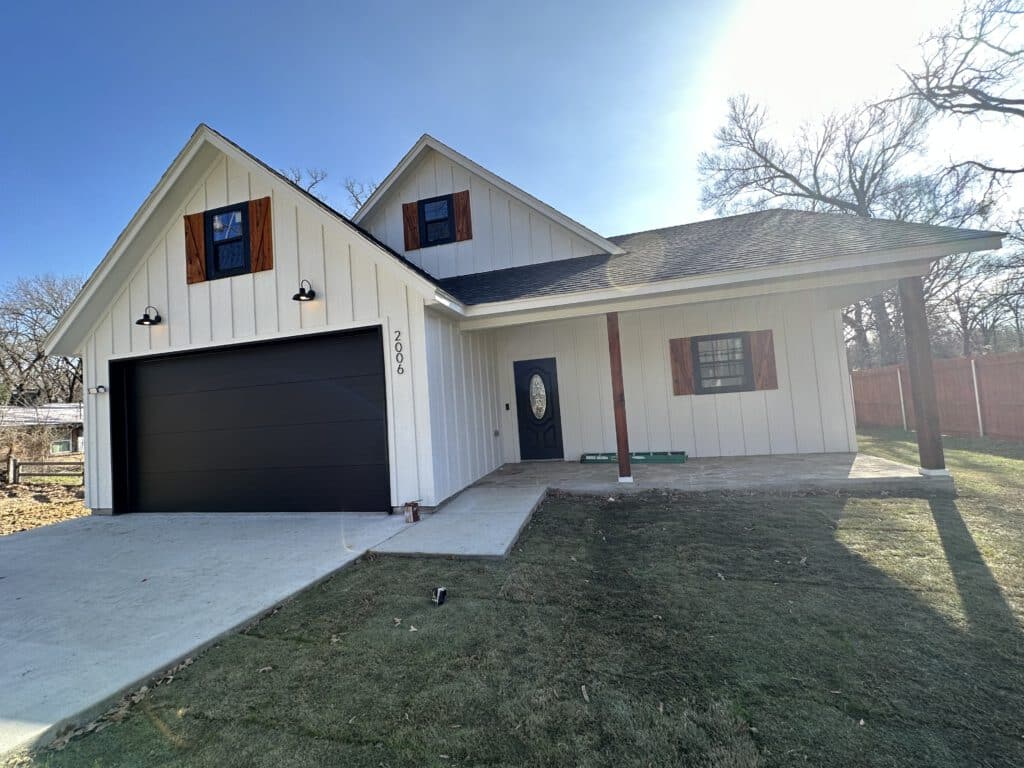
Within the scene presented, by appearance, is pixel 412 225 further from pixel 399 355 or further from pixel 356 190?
pixel 356 190

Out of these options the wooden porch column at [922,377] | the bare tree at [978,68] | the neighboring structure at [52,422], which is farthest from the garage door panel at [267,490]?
the bare tree at [978,68]

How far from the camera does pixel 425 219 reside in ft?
28.5

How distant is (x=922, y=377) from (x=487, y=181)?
7.21 metres

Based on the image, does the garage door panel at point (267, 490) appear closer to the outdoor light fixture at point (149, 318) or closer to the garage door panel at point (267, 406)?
the garage door panel at point (267, 406)

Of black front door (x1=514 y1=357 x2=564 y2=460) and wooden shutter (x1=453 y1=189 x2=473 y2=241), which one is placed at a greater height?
wooden shutter (x1=453 y1=189 x2=473 y2=241)

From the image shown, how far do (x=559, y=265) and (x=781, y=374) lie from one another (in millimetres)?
4342

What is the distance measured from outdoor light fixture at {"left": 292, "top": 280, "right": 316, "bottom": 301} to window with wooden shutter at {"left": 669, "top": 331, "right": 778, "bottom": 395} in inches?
237

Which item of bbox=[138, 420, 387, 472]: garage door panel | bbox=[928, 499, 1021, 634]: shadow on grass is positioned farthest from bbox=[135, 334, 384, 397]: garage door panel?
bbox=[928, 499, 1021, 634]: shadow on grass

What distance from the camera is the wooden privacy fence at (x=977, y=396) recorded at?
26.0 ft

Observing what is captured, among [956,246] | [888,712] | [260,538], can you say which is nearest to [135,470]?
[260,538]

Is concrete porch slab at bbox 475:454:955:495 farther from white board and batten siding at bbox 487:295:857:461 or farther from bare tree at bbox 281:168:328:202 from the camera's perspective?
bare tree at bbox 281:168:328:202

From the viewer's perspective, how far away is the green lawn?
1.74 meters

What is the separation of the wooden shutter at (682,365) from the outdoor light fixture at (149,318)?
8.28 meters

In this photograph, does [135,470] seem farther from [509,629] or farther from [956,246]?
[956,246]
